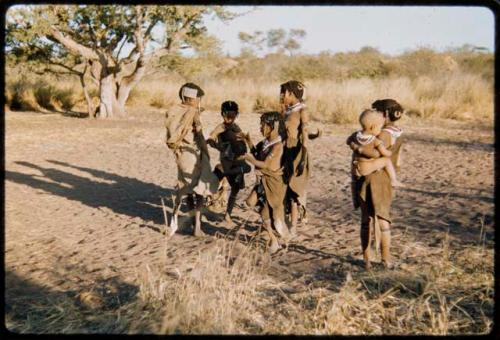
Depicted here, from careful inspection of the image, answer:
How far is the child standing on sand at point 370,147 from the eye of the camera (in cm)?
449

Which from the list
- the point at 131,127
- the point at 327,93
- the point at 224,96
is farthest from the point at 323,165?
the point at 224,96

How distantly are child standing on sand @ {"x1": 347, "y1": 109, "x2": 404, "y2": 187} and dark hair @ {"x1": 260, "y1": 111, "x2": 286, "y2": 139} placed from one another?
40.4 inches

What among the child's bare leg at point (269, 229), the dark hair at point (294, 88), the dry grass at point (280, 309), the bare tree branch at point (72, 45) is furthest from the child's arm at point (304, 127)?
the bare tree branch at point (72, 45)

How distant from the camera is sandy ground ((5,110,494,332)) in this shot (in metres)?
4.84

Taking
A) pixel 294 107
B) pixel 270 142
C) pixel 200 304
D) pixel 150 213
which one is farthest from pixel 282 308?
pixel 150 213

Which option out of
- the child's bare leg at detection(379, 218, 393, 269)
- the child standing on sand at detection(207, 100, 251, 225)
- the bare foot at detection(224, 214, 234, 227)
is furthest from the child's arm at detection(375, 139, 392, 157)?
the bare foot at detection(224, 214, 234, 227)

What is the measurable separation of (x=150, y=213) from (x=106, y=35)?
45.7 ft

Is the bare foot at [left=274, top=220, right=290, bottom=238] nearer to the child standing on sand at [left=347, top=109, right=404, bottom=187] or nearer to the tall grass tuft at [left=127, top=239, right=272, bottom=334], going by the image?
the child standing on sand at [left=347, top=109, right=404, bottom=187]

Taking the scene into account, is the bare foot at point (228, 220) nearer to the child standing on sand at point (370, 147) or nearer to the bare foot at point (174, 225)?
the bare foot at point (174, 225)

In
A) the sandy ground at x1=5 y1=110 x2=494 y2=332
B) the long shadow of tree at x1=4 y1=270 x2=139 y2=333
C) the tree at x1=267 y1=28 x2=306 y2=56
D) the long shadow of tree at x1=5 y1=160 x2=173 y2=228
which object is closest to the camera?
the long shadow of tree at x1=4 y1=270 x2=139 y2=333

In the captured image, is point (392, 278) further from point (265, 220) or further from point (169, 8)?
point (169, 8)

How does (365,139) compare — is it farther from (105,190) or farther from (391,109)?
(105,190)

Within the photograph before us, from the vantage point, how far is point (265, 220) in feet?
17.6

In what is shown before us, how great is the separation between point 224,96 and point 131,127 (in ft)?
23.3
